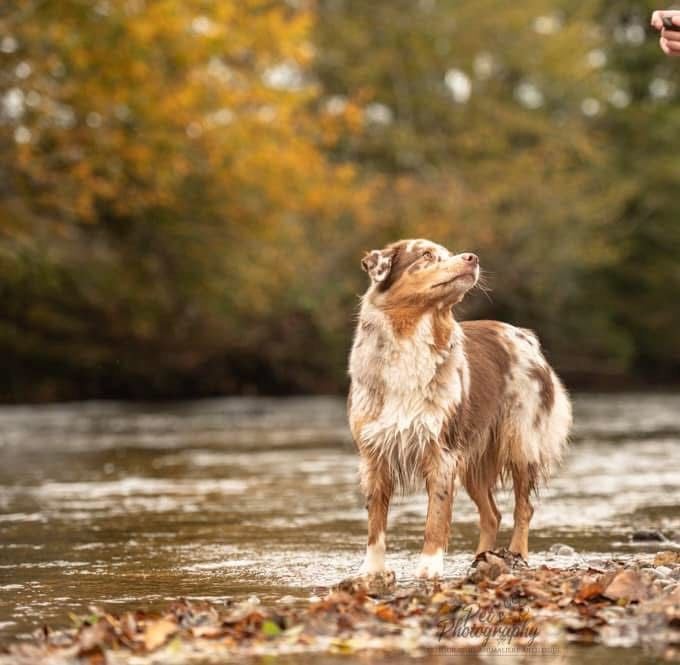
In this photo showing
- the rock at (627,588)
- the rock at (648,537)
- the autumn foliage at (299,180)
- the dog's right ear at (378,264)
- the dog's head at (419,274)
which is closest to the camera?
the rock at (627,588)

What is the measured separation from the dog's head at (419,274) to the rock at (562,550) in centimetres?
187

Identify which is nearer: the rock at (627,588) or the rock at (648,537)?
the rock at (627,588)

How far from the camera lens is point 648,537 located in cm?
1069

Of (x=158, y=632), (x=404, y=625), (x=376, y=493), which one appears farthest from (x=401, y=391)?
(x=158, y=632)

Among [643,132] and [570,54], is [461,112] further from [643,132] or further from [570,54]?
[643,132]

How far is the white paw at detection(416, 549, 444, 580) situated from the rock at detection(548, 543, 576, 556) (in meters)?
1.37

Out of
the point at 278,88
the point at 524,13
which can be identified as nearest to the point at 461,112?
the point at 524,13

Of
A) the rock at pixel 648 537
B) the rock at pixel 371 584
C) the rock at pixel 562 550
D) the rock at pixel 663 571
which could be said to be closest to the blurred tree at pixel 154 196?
the rock at pixel 648 537

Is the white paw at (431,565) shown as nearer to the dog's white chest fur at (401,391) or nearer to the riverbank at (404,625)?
the dog's white chest fur at (401,391)

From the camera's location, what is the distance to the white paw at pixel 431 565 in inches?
343

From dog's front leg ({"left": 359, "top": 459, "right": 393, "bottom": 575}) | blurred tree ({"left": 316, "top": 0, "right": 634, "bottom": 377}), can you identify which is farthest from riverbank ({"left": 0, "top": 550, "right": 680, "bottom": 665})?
blurred tree ({"left": 316, "top": 0, "right": 634, "bottom": 377})

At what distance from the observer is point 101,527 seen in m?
11.9

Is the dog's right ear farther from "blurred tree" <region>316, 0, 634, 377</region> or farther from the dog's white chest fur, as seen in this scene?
"blurred tree" <region>316, 0, 634, 377</region>

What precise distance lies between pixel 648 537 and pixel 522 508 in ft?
3.88
